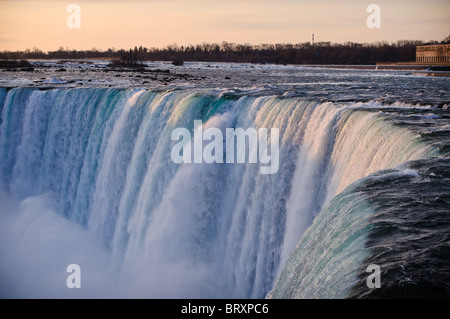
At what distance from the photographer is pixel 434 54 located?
215 ft

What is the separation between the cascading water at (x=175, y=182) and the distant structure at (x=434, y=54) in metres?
53.5

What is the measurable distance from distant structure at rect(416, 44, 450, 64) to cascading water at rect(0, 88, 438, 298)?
5350 centimetres

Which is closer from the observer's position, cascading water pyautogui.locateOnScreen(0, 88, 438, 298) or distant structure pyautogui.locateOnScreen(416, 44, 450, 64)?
cascading water pyautogui.locateOnScreen(0, 88, 438, 298)

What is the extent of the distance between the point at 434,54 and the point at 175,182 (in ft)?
199

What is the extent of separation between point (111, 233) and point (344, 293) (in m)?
13.1

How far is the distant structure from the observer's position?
62125 millimetres

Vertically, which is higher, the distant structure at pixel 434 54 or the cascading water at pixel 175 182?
the distant structure at pixel 434 54

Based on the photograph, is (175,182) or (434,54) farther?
(434,54)

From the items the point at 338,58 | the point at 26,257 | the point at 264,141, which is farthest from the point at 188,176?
the point at 338,58

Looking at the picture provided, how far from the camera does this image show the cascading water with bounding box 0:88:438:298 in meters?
10.3

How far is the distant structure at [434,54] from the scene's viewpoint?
204 feet

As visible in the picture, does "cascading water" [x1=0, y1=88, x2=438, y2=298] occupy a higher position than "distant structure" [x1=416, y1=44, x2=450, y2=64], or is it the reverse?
"distant structure" [x1=416, y1=44, x2=450, y2=64]
